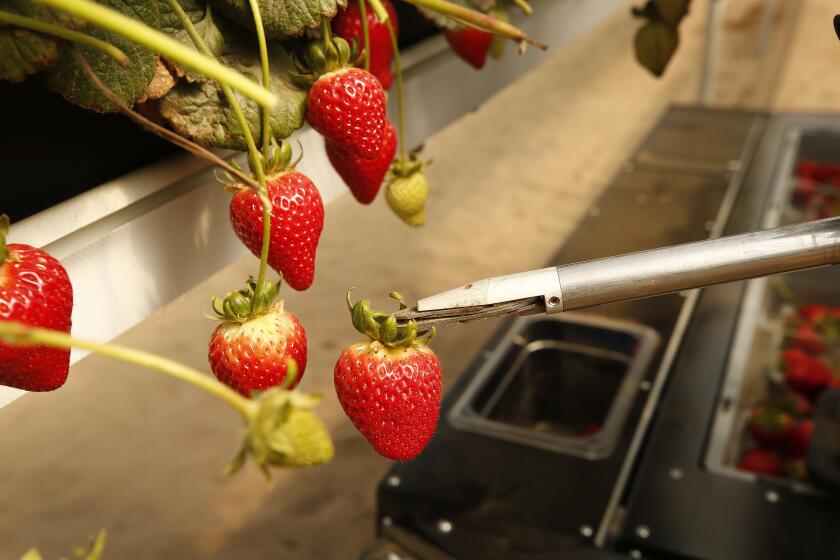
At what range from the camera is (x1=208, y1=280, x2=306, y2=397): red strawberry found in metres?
0.46

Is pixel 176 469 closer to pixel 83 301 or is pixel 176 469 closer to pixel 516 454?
pixel 516 454

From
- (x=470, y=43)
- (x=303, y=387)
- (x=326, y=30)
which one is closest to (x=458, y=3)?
(x=470, y=43)

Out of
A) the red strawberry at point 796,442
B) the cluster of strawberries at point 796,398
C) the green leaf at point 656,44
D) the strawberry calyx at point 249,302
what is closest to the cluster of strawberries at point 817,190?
the cluster of strawberries at point 796,398

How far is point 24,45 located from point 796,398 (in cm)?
139

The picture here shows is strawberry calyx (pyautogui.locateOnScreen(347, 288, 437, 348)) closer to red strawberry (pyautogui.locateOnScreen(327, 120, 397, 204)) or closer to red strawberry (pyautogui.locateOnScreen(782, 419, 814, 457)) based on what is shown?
red strawberry (pyautogui.locateOnScreen(327, 120, 397, 204))

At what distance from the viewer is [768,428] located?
1332 mm

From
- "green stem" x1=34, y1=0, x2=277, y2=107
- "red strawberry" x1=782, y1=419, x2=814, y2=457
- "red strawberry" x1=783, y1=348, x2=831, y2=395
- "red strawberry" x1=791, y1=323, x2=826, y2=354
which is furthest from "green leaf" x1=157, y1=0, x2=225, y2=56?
"red strawberry" x1=791, y1=323, x2=826, y2=354

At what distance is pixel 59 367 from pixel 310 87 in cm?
23

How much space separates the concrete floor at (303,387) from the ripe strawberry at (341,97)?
18 cm

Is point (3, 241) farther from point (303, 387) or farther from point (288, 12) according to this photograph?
point (303, 387)

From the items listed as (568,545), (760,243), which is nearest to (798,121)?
(568,545)

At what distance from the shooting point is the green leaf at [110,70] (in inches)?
16.6

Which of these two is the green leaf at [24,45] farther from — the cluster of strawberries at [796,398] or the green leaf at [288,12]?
the cluster of strawberries at [796,398]

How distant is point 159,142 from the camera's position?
597 millimetres
